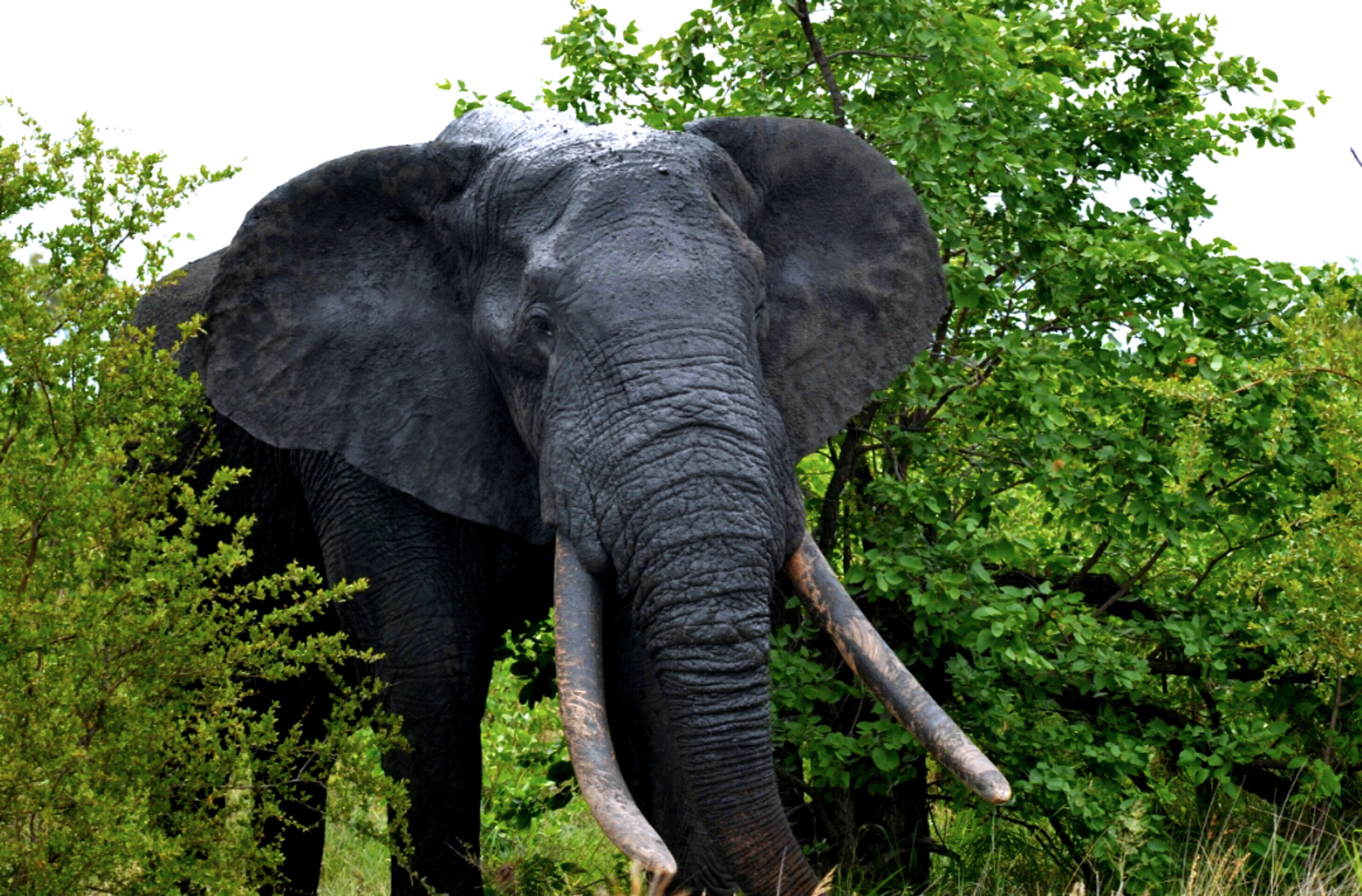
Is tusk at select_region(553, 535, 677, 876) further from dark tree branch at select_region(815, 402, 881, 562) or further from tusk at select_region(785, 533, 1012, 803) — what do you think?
dark tree branch at select_region(815, 402, 881, 562)

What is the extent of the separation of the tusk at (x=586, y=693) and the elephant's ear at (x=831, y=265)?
1049mm

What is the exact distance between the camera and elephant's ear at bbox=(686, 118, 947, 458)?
5.77 metres

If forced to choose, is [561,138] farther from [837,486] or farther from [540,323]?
[837,486]

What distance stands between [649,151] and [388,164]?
0.97m

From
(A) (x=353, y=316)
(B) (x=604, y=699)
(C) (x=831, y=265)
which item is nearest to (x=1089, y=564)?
(C) (x=831, y=265)

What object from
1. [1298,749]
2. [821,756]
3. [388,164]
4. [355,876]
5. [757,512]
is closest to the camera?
[757,512]

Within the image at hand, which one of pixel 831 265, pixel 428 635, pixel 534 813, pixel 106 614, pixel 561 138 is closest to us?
pixel 106 614

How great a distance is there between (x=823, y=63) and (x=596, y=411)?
8.67 ft

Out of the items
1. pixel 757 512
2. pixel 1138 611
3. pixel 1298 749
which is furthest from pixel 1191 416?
pixel 757 512

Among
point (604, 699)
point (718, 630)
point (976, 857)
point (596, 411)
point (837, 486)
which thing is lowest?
point (976, 857)

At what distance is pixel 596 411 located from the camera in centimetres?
493

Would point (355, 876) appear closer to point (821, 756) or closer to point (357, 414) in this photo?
point (821, 756)

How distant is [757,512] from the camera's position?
4.80 metres

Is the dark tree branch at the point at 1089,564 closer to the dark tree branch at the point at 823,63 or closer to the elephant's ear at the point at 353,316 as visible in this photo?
the dark tree branch at the point at 823,63
